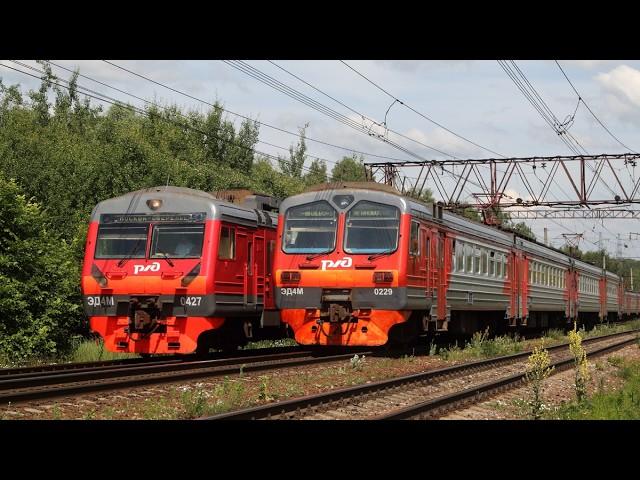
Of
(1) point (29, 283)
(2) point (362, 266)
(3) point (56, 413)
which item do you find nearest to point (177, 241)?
(1) point (29, 283)

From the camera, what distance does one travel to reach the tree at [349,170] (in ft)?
255

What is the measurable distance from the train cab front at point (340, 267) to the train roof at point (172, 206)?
1251 millimetres

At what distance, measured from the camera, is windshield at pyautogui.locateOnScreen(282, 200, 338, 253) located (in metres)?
17.4

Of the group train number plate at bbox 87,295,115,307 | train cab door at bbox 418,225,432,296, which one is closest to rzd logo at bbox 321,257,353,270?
train cab door at bbox 418,225,432,296

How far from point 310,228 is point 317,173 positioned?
53.5 metres

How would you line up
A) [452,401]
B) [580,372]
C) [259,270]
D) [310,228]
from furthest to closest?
[259,270]
[310,228]
[580,372]
[452,401]

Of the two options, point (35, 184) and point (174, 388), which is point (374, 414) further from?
point (35, 184)

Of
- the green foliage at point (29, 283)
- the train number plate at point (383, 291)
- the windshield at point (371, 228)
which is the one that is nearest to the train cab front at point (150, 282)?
the green foliage at point (29, 283)

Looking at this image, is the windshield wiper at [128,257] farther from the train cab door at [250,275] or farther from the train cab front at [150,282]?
the train cab door at [250,275]

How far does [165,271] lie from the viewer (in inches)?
655

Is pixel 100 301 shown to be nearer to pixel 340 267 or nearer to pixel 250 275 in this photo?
pixel 250 275

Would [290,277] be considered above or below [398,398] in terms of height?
above
